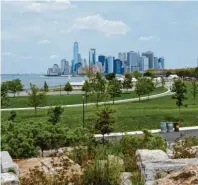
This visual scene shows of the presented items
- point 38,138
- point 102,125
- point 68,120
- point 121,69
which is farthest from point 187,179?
point 121,69

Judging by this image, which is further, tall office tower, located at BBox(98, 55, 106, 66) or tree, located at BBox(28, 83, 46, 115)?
tall office tower, located at BBox(98, 55, 106, 66)

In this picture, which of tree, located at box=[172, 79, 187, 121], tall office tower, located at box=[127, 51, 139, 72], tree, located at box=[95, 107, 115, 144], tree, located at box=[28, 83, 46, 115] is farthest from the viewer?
tall office tower, located at box=[127, 51, 139, 72]

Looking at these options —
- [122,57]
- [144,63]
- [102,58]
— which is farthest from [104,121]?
[144,63]

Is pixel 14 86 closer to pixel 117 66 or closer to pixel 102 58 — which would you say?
pixel 102 58

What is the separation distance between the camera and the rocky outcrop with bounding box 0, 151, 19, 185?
7261mm

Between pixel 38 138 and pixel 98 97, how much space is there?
24800mm

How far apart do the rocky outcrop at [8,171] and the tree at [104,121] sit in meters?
9.06

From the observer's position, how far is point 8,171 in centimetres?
852

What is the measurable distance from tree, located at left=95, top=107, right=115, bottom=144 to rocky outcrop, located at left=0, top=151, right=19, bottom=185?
906 cm

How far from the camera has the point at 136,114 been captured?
33.4 metres

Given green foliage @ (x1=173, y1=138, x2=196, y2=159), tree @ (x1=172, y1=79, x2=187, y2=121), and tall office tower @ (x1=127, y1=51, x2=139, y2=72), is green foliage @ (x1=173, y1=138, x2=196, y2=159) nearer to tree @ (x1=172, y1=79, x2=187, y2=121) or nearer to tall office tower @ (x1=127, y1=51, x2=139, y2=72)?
tree @ (x1=172, y1=79, x2=187, y2=121)

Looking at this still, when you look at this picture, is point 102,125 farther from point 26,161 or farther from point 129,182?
point 129,182

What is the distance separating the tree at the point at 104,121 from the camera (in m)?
18.9

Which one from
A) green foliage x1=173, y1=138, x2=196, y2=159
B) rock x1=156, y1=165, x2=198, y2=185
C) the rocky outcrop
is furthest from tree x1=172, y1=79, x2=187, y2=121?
rock x1=156, y1=165, x2=198, y2=185
